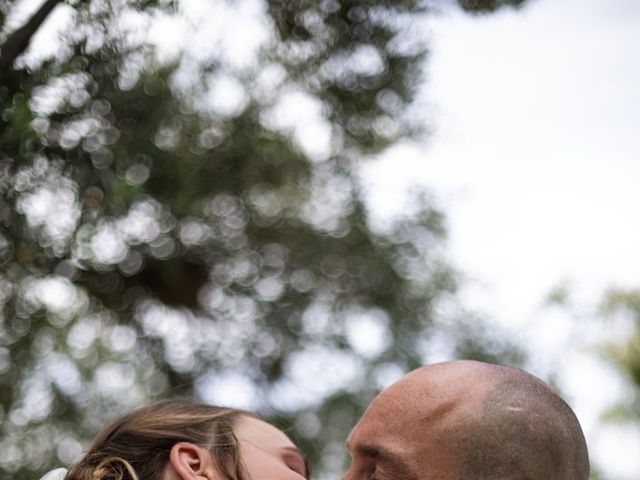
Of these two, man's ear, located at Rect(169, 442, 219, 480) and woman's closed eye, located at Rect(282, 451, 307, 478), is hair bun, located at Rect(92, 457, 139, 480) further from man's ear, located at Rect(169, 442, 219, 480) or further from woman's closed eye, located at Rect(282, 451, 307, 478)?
woman's closed eye, located at Rect(282, 451, 307, 478)

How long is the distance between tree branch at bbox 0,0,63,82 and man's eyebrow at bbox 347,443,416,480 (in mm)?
1279

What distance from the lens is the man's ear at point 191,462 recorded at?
102 inches

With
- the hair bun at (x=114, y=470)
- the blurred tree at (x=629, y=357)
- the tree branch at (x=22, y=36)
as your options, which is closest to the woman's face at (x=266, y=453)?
the hair bun at (x=114, y=470)

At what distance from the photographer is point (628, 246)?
736 centimetres

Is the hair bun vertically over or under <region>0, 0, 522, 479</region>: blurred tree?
under

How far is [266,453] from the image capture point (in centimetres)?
271

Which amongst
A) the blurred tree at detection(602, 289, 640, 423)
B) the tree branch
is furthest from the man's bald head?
the blurred tree at detection(602, 289, 640, 423)

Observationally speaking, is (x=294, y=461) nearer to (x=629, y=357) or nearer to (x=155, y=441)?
(x=155, y=441)

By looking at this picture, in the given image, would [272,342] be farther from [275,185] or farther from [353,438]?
[353,438]

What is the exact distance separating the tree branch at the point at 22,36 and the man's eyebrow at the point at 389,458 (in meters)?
1.28

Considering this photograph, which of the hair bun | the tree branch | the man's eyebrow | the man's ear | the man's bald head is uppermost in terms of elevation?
the tree branch

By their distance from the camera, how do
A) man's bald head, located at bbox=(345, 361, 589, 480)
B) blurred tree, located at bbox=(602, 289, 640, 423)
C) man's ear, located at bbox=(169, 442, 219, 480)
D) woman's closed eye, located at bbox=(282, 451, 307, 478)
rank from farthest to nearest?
blurred tree, located at bbox=(602, 289, 640, 423), woman's closed eye, located at bbox=(282, 451, 307, 478), man's ear, located at bbox=(169, 442, 219, 480), man's bald head, located at bbox=(345, 361, 589, 480)

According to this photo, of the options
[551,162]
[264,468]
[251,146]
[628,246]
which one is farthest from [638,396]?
[264,468]

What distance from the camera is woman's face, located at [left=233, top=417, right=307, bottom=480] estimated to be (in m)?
2.62
